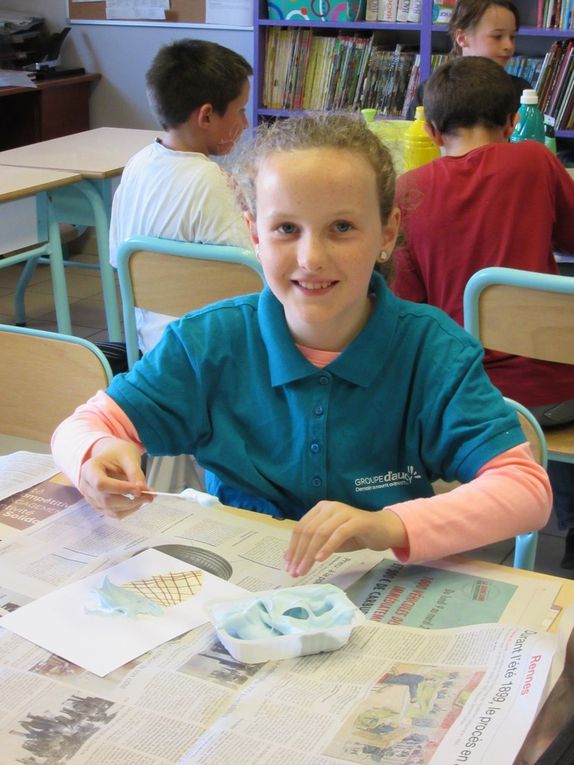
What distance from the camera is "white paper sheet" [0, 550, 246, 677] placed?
0.90 meters

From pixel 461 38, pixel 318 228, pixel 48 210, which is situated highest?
pixel 461 38

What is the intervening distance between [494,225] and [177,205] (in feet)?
2.53

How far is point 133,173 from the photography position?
2.48m

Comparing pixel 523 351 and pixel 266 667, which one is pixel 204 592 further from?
pixel 523 351

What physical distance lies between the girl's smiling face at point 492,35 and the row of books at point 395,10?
1204 millimetres

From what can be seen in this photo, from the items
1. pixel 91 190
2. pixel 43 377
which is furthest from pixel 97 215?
pixel 43 377

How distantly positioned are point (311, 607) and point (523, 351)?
98 centimetres

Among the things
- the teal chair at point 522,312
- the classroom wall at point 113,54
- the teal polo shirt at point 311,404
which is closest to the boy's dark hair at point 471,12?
the teal chair at point 522,312

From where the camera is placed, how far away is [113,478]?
1146mm

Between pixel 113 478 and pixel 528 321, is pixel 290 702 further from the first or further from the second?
pixel 528 321

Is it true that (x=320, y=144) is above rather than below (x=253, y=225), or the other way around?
above

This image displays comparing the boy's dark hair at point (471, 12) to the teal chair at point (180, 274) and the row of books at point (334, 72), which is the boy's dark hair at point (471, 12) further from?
the teal chair at point (180, 274)

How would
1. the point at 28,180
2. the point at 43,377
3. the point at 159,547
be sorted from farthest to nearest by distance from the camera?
1. the point at 28,180
2. the point at 43,377
3. the point at 159,547

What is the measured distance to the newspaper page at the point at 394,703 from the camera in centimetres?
76
